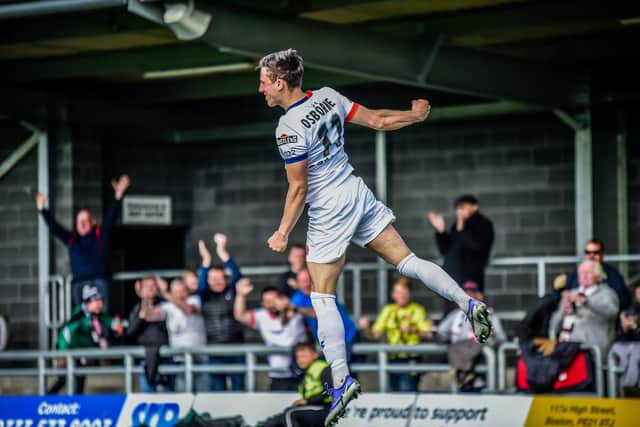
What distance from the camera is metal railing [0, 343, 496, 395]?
1197cm

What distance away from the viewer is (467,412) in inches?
430

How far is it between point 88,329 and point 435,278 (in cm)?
720

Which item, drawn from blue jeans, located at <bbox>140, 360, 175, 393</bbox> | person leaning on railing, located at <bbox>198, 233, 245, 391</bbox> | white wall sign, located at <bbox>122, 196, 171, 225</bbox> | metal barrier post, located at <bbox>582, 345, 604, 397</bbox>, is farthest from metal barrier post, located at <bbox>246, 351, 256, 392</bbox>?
white wall sign, located at <bbox>122, 196, 171, 225</bbox>

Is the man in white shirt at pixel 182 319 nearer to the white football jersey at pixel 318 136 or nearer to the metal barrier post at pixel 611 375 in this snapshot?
the metal barrier post at pixel 611 375

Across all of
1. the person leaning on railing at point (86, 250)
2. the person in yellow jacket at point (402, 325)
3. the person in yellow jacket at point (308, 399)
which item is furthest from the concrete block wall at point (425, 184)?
the person in yellow jacket at point (308, 399)

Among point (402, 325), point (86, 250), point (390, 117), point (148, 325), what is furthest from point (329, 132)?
point (86, 250)

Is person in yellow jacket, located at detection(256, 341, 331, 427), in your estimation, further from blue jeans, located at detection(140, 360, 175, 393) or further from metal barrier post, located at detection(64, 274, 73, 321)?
metal barrier post, located at detection(64, 274, 73, 321)

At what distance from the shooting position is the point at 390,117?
8117 mm

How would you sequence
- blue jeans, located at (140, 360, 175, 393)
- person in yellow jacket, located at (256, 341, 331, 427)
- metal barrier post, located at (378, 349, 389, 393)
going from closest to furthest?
person in yellow jacket, located at (256, 341, 331, 427) → metal barrier post, located at (378, 349, 389, 393) → blue jeans, located at (140, 360, 175, 393)

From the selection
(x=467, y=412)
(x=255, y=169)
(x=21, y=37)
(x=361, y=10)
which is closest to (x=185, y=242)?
(x=255, y=169)

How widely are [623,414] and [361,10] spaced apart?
578cm

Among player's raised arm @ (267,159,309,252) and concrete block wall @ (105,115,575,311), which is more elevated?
concrete block wall @ (105,115,575,311)

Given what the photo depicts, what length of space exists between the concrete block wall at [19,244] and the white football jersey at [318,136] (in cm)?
1106

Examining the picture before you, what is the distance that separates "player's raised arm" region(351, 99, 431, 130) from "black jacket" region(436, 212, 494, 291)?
196 inches
